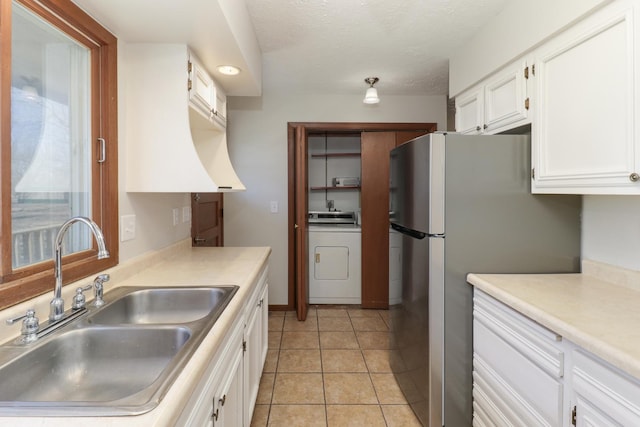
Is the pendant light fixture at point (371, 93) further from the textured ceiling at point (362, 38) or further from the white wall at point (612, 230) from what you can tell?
the white wall at point (612, 230)

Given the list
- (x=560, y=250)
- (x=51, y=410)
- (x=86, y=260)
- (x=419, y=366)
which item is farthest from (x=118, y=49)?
(x=560, y=250)

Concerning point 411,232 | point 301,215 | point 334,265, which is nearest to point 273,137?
point 301,215

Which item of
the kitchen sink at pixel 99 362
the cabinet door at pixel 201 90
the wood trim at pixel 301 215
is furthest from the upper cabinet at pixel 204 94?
the kitchen sink at pixel 99 362

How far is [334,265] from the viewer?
11.8ft

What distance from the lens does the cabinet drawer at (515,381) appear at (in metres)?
1.10

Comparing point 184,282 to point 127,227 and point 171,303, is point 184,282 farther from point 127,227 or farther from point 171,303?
point 127,227

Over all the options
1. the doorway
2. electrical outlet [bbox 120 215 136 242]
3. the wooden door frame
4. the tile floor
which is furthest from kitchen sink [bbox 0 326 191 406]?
the wooden door frame

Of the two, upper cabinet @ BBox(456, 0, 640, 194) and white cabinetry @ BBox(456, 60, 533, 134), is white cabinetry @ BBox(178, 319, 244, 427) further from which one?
white cabinetry @ BBox(456, 60, 533, 134)

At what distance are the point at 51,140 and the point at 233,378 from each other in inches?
43.3

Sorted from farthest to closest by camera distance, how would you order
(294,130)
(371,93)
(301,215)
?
(294,130), (301,215), (371,93)

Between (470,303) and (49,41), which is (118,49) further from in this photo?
(470,303)

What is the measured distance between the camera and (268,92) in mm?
3256

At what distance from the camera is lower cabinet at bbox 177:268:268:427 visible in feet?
2.73

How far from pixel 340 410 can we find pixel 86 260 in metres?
1.56
